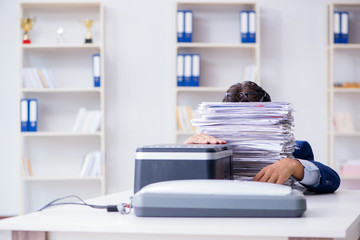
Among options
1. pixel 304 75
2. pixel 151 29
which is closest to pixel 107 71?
pixel 151 29

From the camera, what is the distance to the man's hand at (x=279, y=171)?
1441mm

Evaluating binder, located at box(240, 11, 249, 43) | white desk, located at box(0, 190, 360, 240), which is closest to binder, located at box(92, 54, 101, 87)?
binder, located at box(240, 11, 249, 43)

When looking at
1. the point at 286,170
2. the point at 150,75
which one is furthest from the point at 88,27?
the point at 286,170

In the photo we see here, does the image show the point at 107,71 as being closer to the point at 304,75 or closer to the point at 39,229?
the point at 304,75

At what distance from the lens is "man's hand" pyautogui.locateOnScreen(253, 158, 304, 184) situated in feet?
4.73

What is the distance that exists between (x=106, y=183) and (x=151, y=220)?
3768 millimetres

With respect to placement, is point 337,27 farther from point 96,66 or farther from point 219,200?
point 219,200

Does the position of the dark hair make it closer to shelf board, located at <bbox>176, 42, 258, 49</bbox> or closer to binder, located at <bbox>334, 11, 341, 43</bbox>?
shelf board, located at <bbox>176, 42, 258, 49</bbox>

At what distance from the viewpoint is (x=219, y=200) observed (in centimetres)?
97

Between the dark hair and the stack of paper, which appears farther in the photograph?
the dark hair

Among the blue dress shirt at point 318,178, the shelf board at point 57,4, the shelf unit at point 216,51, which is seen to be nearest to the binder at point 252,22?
the shelf unit at point 216,51

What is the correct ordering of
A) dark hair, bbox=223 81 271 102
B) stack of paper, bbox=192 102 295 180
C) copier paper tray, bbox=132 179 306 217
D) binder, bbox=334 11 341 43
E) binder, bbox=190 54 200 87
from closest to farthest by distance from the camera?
copier paper tray, bbox=132 179 306 217, stack of paper, bbox=192 102 295 180, dark hair, bbox=223 81 271 102, binder, bbox=190 54 200 87, binder, bbox=334 11 341 43

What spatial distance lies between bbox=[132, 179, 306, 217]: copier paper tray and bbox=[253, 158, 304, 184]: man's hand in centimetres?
44

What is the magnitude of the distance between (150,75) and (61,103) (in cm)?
79
